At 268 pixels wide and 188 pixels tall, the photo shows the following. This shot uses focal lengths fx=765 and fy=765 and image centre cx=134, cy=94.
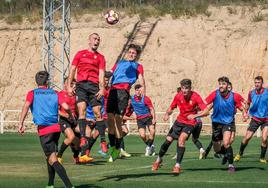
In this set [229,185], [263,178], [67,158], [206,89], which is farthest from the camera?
[206,89]

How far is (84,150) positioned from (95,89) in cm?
287

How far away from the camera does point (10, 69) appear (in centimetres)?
5522

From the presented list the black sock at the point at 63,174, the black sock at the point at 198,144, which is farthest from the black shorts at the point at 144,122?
the black sock at the point at 63,174

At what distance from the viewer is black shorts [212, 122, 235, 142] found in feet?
62.5

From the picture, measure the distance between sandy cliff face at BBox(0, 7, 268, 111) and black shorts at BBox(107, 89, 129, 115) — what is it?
105 feet

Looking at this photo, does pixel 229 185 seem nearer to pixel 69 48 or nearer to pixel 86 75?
pixel 86 75

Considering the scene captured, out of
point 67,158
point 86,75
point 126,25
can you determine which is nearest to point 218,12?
point 126,25

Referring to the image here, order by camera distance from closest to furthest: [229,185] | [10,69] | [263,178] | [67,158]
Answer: [229,185] → [263,178] → [67,158] → [10,69]

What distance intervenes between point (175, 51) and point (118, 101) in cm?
3545

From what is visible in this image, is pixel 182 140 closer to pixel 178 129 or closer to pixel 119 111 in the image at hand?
pixel 178 129

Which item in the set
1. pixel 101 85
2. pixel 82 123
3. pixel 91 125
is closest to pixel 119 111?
pixel 101 85

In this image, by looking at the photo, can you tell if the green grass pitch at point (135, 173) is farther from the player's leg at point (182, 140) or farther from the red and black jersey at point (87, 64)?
the red and black jersey at point (87, 64)

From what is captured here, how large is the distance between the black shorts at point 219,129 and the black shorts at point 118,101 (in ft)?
10.3

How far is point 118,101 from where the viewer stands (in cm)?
1714
